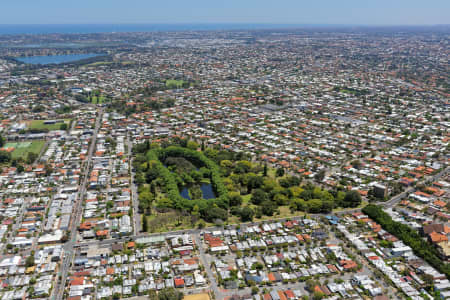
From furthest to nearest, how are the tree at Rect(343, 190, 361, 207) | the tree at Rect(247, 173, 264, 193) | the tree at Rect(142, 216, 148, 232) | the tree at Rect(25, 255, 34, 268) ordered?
the tree at Rect(247, 173, 264, 193) → the tree at Rect(343, 190, 361, 207) → the tree at Rect(142, 216, 148, 232) → the tree at Rect(25, 255, 34, 268)

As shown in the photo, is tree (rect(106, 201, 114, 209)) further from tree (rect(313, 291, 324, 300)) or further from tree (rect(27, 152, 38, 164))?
tree (rect(313, 291, 324, 300))

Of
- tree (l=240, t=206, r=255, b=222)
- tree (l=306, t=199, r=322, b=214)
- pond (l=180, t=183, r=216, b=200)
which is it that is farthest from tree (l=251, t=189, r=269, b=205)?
pond (l=180, t=183, r=216, b=200)

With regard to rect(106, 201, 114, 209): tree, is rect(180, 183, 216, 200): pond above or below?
below

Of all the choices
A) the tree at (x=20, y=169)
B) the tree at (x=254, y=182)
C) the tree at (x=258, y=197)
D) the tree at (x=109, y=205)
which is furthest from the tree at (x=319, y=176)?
the tree at (x=20, y=169)

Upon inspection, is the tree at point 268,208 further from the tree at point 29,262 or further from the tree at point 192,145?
the tree at point 29,262

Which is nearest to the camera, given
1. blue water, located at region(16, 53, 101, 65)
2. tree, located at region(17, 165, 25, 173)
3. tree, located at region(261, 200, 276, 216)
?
tree, located at region(261, 200, 276, 216)

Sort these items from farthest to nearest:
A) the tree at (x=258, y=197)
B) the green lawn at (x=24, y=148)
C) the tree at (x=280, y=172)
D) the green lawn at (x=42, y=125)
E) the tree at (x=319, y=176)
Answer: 1. the green lawn at (x=42, y=125)
2. the green lawn at (x=24, y=148)
3. the tree at (x=280, y=172)
4. the tree at (x=319, y=176)
5. the tree at (x=258, y=197)
